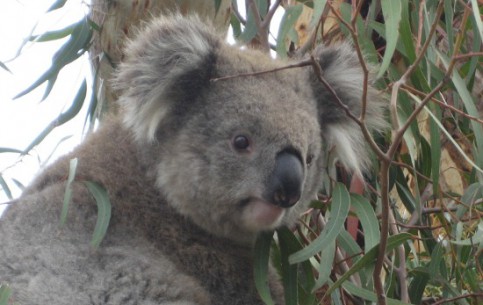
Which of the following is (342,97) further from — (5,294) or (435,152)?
(5,294)

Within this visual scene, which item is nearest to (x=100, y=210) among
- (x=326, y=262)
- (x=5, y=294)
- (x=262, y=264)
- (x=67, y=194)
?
(x=67, y=194)

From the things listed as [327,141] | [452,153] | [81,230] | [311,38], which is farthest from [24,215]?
[452,153]

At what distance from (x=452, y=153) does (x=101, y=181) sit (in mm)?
1670

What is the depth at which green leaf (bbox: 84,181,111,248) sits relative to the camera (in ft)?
8.18

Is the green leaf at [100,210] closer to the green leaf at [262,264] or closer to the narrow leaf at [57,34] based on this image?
the green leaf at [262,264]

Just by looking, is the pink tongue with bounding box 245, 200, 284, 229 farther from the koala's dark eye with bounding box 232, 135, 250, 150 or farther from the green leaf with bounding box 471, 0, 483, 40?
the green leaf with bounding box 471, 0, 483, 40

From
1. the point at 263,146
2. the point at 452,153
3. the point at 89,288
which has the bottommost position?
the point at 452,153

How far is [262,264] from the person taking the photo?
2.72m

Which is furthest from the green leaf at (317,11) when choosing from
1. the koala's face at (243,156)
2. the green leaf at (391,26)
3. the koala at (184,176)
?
the koala's face at (243,156)

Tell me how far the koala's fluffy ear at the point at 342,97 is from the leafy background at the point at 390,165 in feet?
0.24

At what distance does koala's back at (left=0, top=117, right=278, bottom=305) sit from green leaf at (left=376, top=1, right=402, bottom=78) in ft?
2.74

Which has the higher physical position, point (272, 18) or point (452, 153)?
point (272, 18)

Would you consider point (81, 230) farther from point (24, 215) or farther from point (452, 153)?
point (452, 153)

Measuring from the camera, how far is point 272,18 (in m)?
3.28
